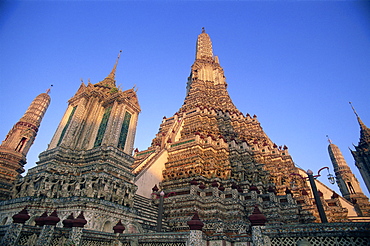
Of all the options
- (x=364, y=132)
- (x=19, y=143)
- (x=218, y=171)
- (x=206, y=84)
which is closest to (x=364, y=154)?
(x=364, y=132)

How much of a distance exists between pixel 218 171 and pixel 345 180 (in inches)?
1328

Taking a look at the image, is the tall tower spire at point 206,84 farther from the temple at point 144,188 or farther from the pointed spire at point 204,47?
the temple at point 144,188

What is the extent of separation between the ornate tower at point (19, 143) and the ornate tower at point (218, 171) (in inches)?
642

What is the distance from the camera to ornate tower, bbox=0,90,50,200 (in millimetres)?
27236

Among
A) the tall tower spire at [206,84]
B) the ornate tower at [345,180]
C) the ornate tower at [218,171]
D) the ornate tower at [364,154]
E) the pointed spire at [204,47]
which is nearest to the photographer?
the ornate tower at [218,171]

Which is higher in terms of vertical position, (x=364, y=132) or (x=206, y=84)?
(x=206, y=84)

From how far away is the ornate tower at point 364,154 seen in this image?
1539 inches

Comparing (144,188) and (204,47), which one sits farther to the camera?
(204,47)

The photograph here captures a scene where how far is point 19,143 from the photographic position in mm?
32031

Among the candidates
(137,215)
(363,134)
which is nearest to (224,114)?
(137,215)

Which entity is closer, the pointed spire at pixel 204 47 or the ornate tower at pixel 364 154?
the ornate tower at pixel 364 154

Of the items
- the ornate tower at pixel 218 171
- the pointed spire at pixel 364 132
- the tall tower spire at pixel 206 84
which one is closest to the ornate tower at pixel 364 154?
the pointed spire at pixel 364 132

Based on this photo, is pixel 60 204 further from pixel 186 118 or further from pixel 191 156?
pixel 186 118

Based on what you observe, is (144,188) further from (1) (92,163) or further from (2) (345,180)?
(2) (345,180)
